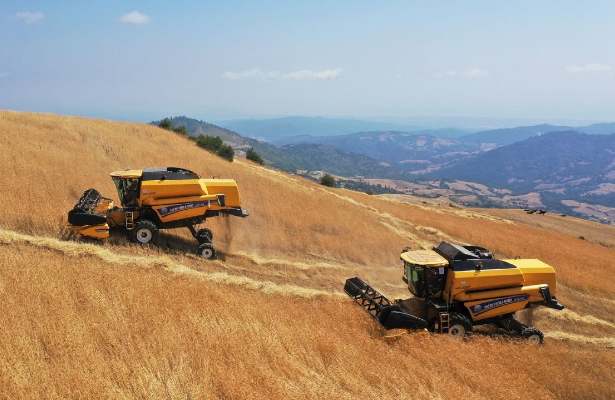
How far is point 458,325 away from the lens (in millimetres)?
15266

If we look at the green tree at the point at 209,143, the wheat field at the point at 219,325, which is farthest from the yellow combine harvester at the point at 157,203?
the green tree at the point at 209,143

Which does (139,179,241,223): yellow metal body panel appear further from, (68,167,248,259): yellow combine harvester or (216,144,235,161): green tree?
(216,144,235,161): green tree

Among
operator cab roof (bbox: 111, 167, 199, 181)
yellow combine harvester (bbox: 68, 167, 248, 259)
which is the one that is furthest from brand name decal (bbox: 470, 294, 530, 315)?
operator cab roof (bbox: 111, 167, 199, 181)

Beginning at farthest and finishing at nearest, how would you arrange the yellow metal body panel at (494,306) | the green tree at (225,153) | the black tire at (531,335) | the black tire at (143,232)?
the green tree at (225,153), the black tire at (143,232), the black tire at (531,335), the yellow metal body panel at (494,306)

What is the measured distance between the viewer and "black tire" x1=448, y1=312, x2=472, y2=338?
1524cm

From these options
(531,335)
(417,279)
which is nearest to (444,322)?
(417,279)

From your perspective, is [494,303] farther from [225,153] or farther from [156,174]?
[225,153]

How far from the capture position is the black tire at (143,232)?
58.1 feet

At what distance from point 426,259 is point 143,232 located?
11440mm

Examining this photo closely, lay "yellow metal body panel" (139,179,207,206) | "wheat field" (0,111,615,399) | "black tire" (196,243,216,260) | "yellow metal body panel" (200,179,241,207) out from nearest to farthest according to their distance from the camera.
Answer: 1. "wheat field" (0,111,615,399)
2. "yellow metal body panel" (139,179,207,206)
3. "black tire" (196,243,216,260)
4. "yellow metal body panel" (200,179,241,207)

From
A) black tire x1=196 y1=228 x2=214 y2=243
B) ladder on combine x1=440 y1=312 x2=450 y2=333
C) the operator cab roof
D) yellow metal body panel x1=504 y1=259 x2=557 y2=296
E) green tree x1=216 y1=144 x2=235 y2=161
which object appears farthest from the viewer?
green tree x1=216 y1=144 x2=235 y2=161

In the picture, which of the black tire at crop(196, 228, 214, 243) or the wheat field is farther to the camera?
the black tire at crop(196, 228, 214, 243)

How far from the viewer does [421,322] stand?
1405cm

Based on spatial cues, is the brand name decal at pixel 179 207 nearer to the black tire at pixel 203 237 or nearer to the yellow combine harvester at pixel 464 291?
the black tire at pixel 203 237
